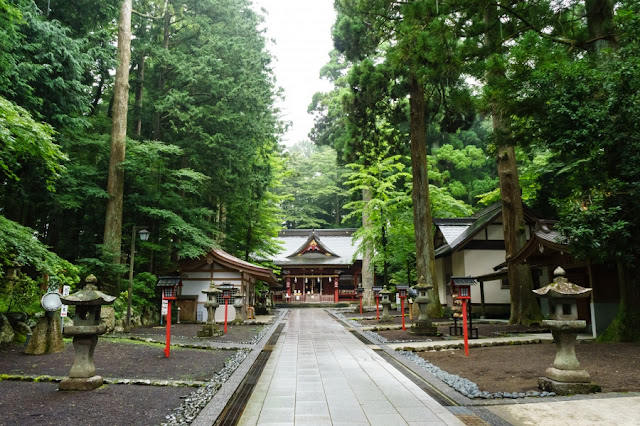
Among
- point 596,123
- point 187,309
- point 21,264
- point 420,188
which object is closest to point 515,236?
point 420,188

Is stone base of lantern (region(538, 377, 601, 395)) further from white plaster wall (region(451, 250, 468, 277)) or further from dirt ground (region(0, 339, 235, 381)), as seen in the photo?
white plaster wall (region(451, 250, 468, 277))

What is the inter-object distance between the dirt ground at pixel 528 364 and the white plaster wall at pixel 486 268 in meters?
10.3

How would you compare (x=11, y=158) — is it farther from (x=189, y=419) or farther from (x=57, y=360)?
(x=189, y=419)

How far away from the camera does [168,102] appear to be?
15.3m

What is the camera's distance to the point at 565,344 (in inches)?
213

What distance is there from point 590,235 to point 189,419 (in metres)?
7.14

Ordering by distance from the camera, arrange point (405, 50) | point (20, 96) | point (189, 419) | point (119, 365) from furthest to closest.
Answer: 1. point (20, 96)
2. point (405, 50)
3. point (119, 365)
4. point (189, 419)

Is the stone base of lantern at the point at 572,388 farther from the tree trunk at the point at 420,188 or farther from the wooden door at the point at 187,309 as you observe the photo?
the wooden door at the point at 187,309

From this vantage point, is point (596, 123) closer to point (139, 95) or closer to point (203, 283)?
point (203, 283)

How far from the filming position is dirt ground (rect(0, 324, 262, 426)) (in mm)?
4246

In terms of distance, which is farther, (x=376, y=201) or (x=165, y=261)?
(x=376, y=201)

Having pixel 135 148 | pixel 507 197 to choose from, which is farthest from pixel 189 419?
pixel 507 197

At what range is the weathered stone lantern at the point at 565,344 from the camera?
5152 millimetres

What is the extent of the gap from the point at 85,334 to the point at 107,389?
783mm
